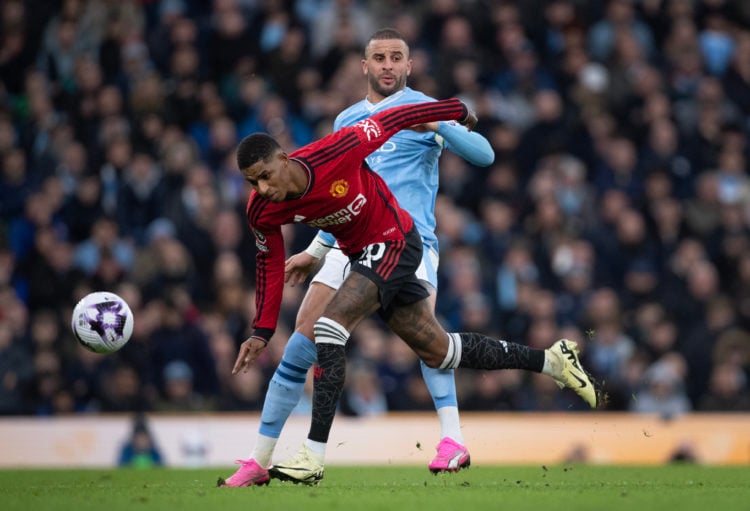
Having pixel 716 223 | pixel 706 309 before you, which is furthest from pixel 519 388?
pixel 716 223

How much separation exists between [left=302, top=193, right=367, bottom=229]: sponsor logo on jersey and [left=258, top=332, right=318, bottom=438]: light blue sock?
813 mm

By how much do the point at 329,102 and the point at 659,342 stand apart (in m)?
4.49

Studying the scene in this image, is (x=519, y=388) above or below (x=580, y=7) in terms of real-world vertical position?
below

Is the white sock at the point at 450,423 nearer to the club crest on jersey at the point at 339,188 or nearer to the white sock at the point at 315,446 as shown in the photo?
the white sock at the point at 315,446

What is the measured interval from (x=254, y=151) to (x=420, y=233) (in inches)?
66.7

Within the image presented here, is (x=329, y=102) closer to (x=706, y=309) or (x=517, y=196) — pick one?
(x=517, y=196)

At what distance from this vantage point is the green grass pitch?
641 cm

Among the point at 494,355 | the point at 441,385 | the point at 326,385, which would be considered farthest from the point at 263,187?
the point at 441,385

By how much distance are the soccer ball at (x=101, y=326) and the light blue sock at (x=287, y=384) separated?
0.99 meters

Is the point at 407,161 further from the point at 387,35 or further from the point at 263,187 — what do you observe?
the point at 263,187

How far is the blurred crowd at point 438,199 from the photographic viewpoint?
1274 centimetres

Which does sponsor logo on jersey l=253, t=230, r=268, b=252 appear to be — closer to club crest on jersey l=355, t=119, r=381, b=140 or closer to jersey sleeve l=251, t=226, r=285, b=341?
jersey sleeve l=251, t=226, r=285, b=341

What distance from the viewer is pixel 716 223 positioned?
14484 millimetres

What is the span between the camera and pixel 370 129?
752cm
